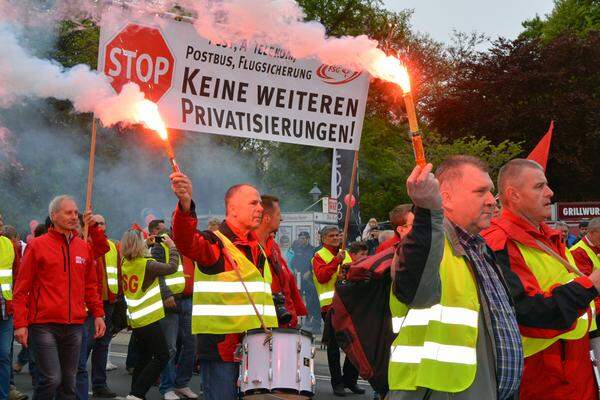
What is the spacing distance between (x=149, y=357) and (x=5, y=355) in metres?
Answer: 1.55

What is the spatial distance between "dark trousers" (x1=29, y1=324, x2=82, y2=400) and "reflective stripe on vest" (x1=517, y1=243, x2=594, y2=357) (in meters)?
4.14

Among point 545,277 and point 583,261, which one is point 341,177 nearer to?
point 583,261

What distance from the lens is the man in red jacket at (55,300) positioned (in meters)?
7.80

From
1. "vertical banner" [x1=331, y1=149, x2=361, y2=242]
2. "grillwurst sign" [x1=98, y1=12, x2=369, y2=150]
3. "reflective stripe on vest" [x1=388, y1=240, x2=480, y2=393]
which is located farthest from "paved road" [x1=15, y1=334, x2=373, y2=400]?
"reflective stripe on vest" [x1=388, y1=240, x2=480, y2=393]

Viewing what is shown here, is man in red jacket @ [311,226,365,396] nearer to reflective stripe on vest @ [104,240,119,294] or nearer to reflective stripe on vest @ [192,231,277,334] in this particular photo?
reflective stripe on vest @ [104,240,119,294]

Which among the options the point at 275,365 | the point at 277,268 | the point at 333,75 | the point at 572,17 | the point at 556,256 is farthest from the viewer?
the point at 572,17

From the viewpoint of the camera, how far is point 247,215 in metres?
6.99

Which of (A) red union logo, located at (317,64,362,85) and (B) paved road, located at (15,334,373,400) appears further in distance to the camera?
(B) paved road, located at (15,334,373,400)

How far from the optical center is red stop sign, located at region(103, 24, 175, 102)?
26.8ft

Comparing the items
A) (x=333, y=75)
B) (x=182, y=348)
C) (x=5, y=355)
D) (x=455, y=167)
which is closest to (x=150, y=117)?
(x=455, y=167)

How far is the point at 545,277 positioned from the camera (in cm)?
521

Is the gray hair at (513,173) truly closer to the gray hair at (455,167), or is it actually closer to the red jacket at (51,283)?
the gray hair at (455,167)

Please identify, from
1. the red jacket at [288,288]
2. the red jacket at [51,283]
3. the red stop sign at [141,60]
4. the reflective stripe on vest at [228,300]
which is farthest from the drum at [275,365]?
the red stop sign at [141,60]

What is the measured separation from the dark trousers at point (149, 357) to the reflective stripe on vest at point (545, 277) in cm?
587
